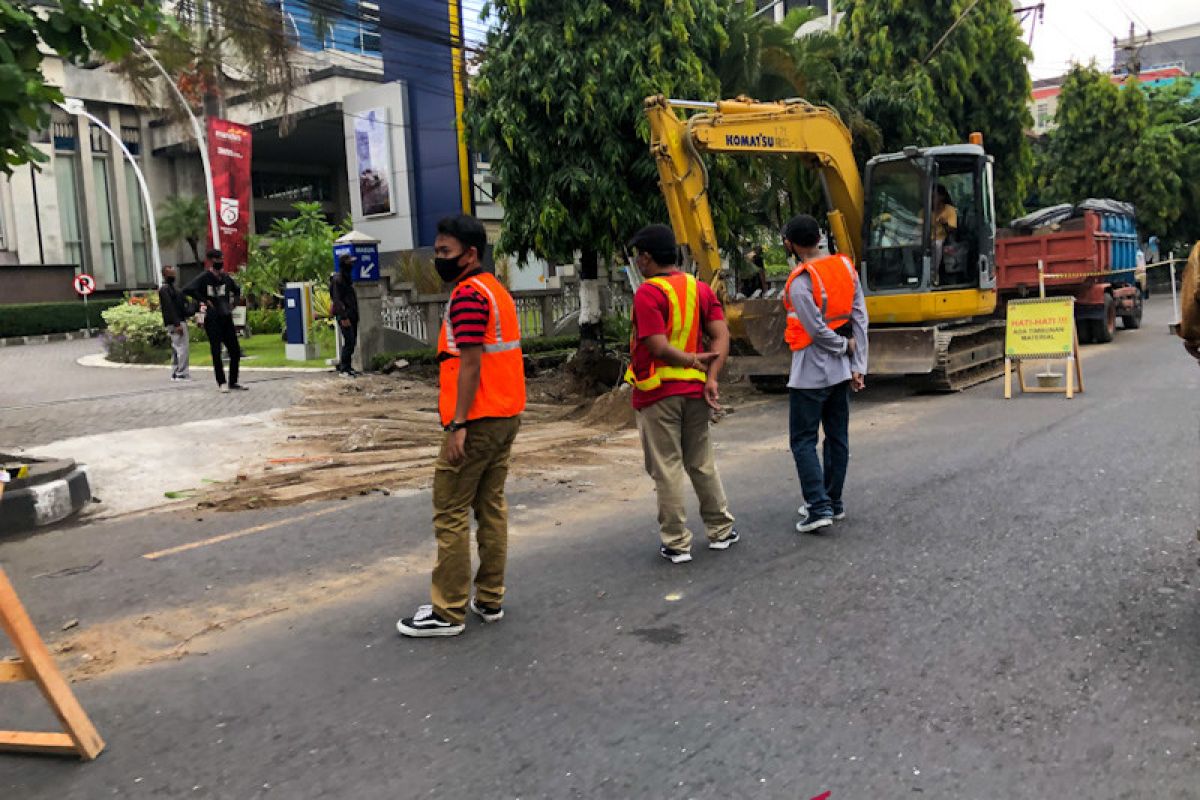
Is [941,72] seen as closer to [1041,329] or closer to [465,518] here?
[1041,329]

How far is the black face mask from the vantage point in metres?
4.68

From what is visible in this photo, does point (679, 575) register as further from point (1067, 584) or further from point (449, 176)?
point (449, 176)

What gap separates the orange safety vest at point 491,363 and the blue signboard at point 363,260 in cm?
1331

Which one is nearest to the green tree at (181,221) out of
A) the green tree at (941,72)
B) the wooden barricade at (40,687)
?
the green tree at (941,72)

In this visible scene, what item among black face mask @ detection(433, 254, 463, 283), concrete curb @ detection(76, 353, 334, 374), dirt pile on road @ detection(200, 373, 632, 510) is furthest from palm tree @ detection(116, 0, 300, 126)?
black face mask @ detection(433, 254, 463, 283)

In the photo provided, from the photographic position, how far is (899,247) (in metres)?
13.2

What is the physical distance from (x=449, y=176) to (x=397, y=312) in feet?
51.0

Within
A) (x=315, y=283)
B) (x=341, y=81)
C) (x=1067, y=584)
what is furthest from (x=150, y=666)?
(x=341, y=81)

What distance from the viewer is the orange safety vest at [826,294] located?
6316mm

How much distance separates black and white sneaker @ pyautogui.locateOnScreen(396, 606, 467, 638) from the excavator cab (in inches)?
386

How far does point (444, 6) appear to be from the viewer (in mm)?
30031

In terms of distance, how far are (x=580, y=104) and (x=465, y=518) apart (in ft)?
32.8

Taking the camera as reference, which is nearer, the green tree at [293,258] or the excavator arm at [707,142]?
the excavator arm at [707,142]

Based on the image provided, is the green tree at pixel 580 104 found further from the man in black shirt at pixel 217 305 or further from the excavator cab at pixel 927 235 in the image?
the man in black shirt at pixel 217 305
